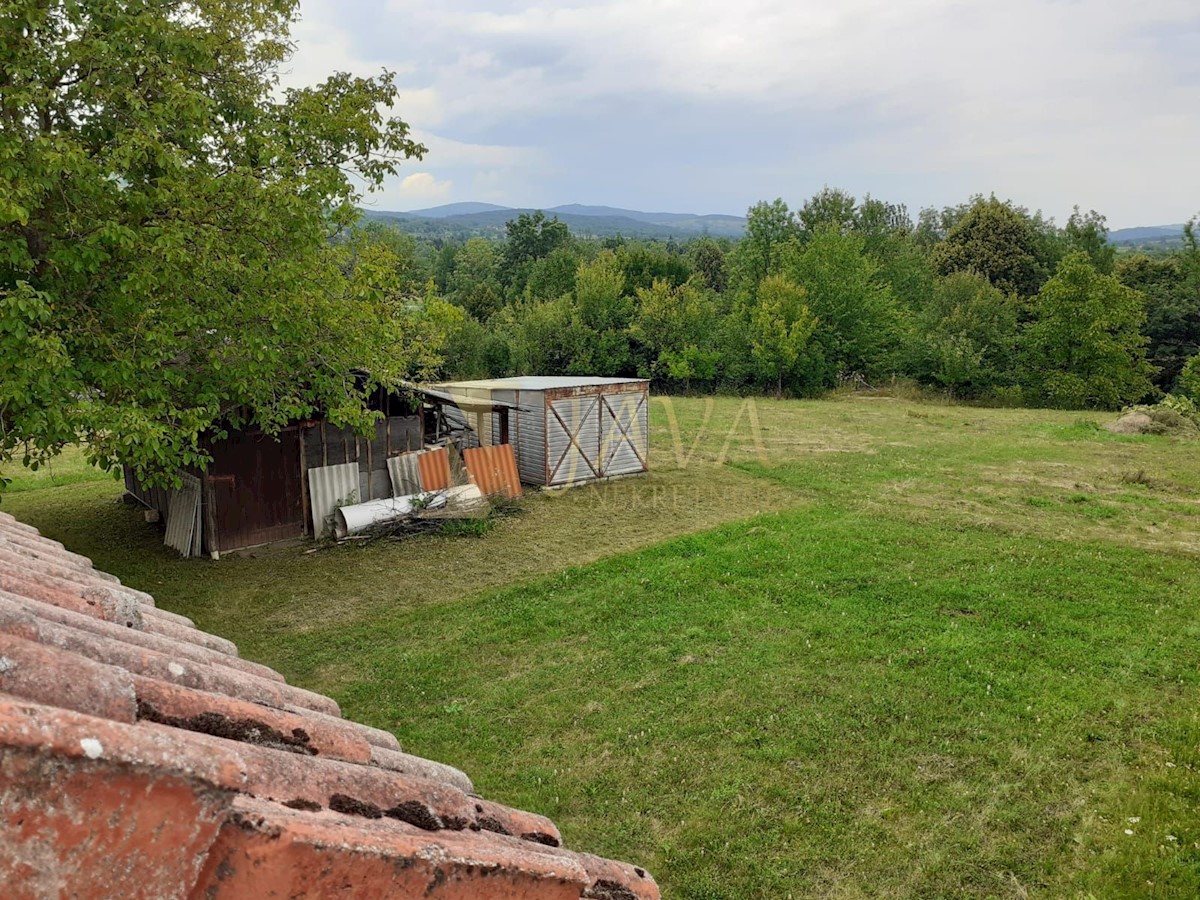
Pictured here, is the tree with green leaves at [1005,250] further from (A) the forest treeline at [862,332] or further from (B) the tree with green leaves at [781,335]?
(B) the tree with green leaves at [781,335]

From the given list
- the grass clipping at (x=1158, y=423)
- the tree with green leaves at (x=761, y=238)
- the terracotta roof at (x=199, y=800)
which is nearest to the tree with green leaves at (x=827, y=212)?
the tree with green leaves at (x=761, y=238)

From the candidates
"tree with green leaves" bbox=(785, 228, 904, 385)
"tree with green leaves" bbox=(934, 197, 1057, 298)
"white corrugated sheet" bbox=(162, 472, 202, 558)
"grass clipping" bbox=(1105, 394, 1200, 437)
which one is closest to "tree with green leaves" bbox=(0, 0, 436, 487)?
"white corrugated sheet" bbox=(162, 472, 202, 558)

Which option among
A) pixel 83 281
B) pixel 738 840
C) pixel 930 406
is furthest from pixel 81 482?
pixel 930 406

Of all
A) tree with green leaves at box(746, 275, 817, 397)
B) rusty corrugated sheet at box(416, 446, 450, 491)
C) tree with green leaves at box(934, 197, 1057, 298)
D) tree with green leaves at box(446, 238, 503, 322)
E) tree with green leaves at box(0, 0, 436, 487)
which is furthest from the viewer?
tree with green leaves at box(446, 238, 503, 322)

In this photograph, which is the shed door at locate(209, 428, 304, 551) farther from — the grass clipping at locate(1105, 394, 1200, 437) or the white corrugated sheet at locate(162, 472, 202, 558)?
the grass clipping at locate(1105, 394, 1200, 437)

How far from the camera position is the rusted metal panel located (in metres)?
15.9

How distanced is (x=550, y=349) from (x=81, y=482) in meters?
26.0

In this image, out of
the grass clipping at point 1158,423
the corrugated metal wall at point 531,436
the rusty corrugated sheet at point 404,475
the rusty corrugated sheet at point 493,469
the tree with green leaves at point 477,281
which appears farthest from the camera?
the tree with green leaves at point 477,281

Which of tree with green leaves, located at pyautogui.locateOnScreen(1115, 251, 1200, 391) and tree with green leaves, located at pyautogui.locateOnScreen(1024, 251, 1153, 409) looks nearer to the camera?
tree with green leaves, located at pyautogui.locateOnScreen(1024, 251, 1153, 409)

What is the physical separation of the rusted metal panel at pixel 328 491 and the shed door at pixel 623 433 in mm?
7136

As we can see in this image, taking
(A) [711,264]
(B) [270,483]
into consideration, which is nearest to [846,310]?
(A) [711,264]

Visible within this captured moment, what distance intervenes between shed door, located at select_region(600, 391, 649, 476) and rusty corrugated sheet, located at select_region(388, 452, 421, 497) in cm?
554

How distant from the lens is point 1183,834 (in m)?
6.23

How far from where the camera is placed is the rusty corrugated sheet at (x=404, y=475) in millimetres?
17156
